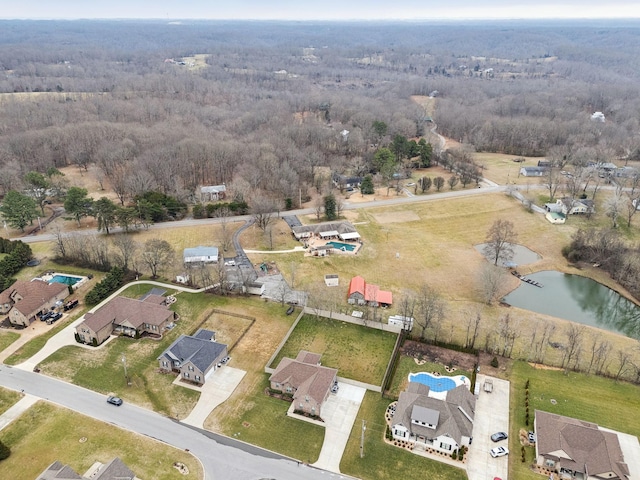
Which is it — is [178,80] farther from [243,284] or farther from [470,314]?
[470,314]

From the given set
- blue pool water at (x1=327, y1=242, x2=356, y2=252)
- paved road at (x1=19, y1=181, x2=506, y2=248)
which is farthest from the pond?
paved road at (x1=19, y1=181, x2=506, y2=248)

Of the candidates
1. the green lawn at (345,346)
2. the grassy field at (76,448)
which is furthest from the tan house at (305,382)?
the grassy field at (76,448)

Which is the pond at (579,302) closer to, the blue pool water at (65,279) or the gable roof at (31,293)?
the gable roof at (31,293)

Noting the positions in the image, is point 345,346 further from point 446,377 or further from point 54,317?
point 54,317

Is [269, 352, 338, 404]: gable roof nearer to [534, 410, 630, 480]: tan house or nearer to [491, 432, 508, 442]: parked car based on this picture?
[491, 432, 508, 442]: parked car

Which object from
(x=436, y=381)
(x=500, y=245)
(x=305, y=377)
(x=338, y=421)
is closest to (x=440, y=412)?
(x=436, y=381)

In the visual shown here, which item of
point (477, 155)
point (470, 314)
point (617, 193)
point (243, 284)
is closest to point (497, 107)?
point (477, 155)
